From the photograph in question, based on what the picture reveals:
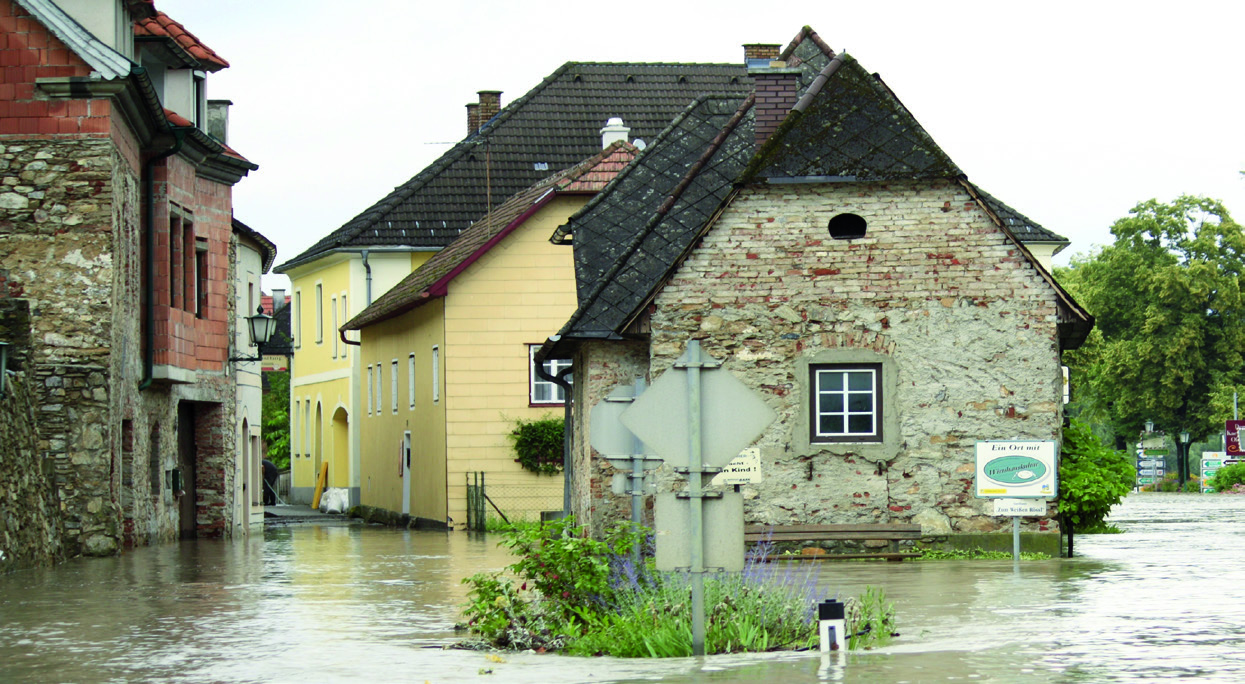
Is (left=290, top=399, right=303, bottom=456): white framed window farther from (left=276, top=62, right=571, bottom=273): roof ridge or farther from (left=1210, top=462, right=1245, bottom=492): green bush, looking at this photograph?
(left=1210, top=462, right=1245, bottom=492): green bush

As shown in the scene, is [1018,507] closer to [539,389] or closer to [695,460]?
[695,460]

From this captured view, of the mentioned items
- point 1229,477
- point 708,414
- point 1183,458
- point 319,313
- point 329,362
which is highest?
point 319,313

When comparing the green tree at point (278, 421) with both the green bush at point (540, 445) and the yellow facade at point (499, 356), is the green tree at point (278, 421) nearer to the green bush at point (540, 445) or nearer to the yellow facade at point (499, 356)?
the yellow facade at point (499, 356)

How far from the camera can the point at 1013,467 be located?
20.9 m

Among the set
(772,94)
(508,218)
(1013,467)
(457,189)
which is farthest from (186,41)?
(1013,467)

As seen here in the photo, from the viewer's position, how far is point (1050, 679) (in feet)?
32.8

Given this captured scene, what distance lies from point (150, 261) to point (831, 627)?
64.6 ft

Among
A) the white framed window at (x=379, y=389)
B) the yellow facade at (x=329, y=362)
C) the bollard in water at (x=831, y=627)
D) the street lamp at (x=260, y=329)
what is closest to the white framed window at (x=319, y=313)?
the yellow facade at (x=329, y=362)

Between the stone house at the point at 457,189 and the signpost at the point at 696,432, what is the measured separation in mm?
32644

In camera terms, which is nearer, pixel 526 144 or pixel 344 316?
pixel 526 144

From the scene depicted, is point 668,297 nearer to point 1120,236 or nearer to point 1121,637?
point 1121,637

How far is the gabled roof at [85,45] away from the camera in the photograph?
24.5 m

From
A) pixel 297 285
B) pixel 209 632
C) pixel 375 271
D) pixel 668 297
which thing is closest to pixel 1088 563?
pixel 668 297

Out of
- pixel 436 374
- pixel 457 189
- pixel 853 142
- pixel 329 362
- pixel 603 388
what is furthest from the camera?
pixel 329 362
